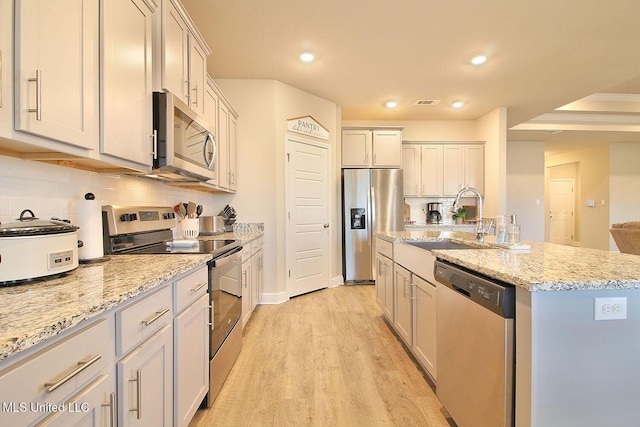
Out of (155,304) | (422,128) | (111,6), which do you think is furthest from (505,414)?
(422,128)

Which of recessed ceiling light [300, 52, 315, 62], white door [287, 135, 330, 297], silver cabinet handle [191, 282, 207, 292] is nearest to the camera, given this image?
silver cabinet handle [191, 282, 207, 292]

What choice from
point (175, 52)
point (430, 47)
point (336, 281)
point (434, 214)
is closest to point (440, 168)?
point (434, 214)

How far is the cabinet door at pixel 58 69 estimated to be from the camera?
929mm

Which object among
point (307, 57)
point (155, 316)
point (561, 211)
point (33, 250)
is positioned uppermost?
point (307, 57)

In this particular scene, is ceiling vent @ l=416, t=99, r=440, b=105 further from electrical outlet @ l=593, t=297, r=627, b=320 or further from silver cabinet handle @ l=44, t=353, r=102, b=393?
silver cabinet handle @ l=44, t=353, r=102, b=393

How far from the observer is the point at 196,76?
2.25 metres

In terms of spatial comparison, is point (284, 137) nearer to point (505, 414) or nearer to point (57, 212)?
point (57, 212)

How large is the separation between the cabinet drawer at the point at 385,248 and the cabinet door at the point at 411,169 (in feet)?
8.03

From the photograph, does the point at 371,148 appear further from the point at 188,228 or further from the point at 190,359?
the point at 190,359

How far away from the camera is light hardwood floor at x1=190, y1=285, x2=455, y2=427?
1.66 metres

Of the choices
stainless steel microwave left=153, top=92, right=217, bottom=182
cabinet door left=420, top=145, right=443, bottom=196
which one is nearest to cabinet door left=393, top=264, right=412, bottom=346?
stainless steel microwave left=153, top=92, right=217, bottom=182

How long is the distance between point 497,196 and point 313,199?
311 centimetres

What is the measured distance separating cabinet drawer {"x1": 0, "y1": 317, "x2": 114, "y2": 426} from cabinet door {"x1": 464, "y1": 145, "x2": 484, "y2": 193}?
5588mm

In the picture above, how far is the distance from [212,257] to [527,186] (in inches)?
293
